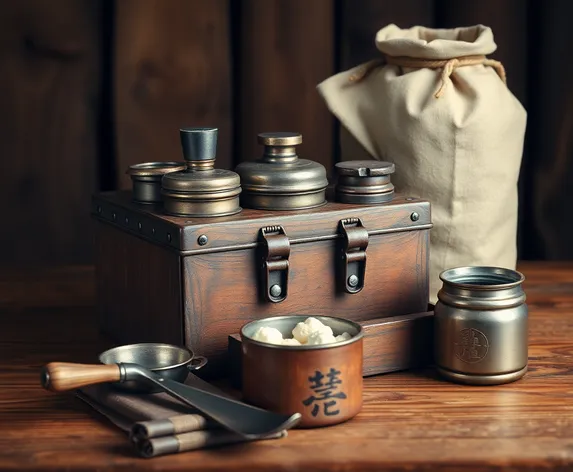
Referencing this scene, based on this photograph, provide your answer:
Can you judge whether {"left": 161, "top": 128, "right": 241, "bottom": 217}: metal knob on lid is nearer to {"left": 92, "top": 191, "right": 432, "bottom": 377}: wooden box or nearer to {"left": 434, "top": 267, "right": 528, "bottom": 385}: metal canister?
{"left": 92, "top": 191, "right": 432, "bottom": 377}: wooden box

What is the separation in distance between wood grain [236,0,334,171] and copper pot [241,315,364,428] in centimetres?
82

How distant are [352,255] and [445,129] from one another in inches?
12.3

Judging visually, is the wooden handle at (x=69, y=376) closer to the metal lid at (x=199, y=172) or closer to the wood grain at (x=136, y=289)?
the wood grain at (x=136, y=289)

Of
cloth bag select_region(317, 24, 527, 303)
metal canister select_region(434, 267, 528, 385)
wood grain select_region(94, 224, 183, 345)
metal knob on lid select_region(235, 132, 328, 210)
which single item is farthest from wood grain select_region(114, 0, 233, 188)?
metal canister select_region(434, 267, 528, 385)

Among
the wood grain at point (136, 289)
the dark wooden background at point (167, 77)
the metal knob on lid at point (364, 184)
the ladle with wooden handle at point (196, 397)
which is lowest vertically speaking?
the ladle with wooden handle at point (196, 397)

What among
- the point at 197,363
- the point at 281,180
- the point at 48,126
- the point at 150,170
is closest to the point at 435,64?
the point at 281,180

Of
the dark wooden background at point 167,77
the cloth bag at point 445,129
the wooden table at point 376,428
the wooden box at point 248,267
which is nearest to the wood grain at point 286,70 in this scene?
the dark wooden background at point 167,77

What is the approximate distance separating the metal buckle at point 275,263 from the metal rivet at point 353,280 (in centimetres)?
10

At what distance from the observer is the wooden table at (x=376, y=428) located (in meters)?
1.20

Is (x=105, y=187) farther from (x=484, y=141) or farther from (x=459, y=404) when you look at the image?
(x=459, y=404)

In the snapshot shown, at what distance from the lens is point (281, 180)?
150cm

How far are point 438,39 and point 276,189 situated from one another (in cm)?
46

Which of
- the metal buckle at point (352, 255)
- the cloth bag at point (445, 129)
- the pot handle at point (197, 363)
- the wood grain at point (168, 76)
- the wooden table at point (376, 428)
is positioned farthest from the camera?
the wood grain at point (168, 76)

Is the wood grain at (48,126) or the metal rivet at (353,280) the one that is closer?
the metal rivet at (353,280)
